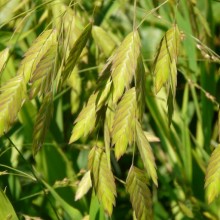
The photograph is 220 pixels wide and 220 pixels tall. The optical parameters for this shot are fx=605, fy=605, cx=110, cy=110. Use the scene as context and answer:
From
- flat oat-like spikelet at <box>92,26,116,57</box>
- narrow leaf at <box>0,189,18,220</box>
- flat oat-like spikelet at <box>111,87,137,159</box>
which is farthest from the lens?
flat oat-like spikelet at <box>92,26,116,57</box>

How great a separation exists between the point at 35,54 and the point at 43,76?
0.07m

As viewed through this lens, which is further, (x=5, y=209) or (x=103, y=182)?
(x=5, y=209)

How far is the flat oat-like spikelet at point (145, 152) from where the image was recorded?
2.30 ft

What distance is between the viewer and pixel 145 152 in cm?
71

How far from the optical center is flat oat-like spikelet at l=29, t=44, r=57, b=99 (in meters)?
0.71

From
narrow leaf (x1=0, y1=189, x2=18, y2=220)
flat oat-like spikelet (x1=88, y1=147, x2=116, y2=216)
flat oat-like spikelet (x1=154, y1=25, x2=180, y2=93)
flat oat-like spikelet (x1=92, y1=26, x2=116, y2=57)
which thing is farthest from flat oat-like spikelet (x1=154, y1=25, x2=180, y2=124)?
flat oat-like spikelet (x1=92, y1=26, x2=116, y2=57)

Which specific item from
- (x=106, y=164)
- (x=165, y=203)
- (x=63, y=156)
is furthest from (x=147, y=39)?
(x=106, y=164)

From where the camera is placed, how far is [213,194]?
729mm

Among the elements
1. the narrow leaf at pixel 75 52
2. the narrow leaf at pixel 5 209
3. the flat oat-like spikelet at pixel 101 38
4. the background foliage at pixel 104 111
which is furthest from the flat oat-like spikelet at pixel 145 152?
the flat oat-like spikelet at pixel 101 38

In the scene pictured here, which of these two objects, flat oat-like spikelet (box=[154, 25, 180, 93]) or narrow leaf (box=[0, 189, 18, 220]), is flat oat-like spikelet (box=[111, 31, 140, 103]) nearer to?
flat oat-like spikelet (box=[154, 25, 180, 93])

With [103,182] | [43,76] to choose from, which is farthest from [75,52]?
[103,182]

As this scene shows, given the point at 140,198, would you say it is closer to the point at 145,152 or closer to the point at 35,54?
the point at 145,152

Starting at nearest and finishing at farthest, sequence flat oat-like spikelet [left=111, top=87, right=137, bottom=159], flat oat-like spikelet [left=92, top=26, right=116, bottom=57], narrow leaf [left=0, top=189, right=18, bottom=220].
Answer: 1. flat oat-like spikelet [left=111, top=87, right=137, bottom=159]
2. narrow leaf [left=0, top=189, right=18, bottom=220]
3. flat oat-like spikelet [left=92, top=26, right=116, bottom=57]

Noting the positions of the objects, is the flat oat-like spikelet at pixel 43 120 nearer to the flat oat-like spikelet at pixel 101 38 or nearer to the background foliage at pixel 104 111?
the background foliage at pixel 104 111
